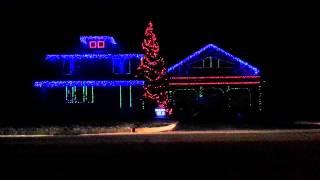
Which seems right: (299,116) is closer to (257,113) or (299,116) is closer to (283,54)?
(257,113)

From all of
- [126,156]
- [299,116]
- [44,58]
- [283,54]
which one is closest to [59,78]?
[44,58]

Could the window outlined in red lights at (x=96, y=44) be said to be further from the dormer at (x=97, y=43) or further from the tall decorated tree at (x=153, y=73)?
the tall decorated tree at (x=153, y=73)

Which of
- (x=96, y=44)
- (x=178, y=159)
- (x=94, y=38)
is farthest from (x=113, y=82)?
(x=178, y=159)

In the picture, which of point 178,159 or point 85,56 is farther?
point 85,56

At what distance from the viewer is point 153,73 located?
53.2m

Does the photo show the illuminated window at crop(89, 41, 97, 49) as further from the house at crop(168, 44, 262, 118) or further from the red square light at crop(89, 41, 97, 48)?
the house at crop(168, 44, 262, 118)

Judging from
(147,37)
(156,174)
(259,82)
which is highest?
(147,37)

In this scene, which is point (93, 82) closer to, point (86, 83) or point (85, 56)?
point (86, 83)

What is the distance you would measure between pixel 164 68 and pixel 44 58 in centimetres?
1123

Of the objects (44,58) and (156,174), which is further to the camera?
(44,58)

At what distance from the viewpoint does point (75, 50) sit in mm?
55438

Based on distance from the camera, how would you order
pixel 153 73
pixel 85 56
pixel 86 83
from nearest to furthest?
pixel 153 73, pixel 86 83, pixel 85 56

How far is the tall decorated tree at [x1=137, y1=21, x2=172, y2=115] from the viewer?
53.0 metres

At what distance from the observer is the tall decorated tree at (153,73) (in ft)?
174
